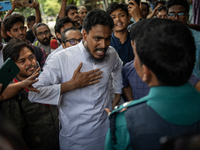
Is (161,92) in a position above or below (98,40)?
below

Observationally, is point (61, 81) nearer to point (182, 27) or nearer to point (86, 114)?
point (86, 114)

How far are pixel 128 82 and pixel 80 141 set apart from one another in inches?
37.6

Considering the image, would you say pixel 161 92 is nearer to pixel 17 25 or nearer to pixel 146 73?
pixel 146 73

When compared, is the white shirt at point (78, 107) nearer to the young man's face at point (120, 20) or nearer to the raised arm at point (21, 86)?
the raised arm at point (21, 86)

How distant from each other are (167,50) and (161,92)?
0.22 meters

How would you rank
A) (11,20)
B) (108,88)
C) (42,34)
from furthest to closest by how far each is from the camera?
(42,34) < (11,20) < (108,88)

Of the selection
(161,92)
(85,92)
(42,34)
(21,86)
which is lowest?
(85,92)

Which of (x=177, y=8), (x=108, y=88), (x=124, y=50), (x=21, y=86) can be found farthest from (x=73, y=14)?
(x=21, y=86)

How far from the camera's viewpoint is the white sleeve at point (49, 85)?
1.66m

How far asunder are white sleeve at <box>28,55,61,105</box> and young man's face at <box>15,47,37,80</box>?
388mm

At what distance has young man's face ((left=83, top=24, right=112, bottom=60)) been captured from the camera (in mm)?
1831

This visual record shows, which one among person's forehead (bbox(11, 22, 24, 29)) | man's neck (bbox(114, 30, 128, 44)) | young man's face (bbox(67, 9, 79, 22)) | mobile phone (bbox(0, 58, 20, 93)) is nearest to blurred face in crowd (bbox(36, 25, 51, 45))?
person's forehead (bbox(11, 22, 24, 29))

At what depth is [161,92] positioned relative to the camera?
0.82 meters

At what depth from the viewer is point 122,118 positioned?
0.90m
